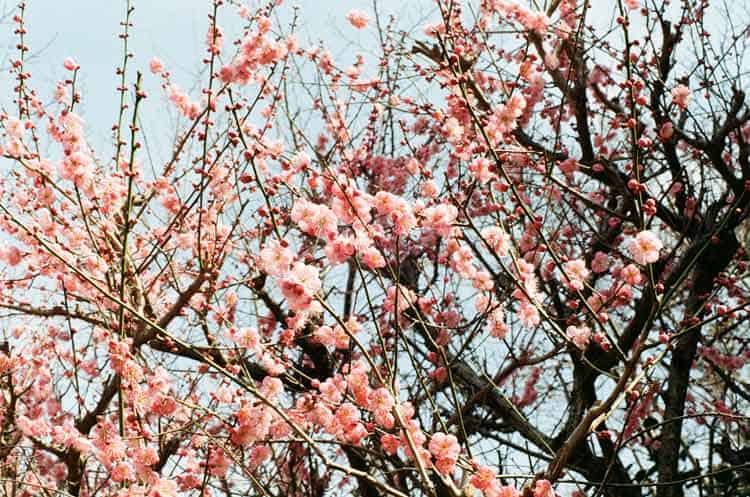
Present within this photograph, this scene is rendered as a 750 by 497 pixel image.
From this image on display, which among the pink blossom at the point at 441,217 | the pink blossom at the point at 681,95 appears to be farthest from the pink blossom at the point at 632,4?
the pink blossom at the point at 441,217

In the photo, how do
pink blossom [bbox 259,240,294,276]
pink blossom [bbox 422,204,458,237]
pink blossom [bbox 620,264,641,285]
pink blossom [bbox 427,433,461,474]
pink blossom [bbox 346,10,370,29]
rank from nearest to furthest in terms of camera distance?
pink blossom [bbox 259,240,294,276]
pink blossom [bbox 427,433,461,474]
pink blossom [bbox 422,204,458,237]
pink blossom [bbox 620,264,641,285]
pink blossom [bbox 346,10,370,29]

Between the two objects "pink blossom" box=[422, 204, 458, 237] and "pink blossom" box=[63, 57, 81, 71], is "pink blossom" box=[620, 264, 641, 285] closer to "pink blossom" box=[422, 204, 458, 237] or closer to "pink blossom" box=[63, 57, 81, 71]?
"pink blossom" box=[422, 204, 458, 237]

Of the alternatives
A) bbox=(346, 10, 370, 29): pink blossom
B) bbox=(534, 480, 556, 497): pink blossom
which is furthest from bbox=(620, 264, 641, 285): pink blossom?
bbox=(346, 10, 370, 29): pink blossom

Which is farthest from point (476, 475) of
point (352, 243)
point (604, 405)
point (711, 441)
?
point (711, 441)

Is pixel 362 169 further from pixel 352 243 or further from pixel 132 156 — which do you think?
pixel 352 243

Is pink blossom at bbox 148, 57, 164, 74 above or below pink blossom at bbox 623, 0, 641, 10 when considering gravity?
below

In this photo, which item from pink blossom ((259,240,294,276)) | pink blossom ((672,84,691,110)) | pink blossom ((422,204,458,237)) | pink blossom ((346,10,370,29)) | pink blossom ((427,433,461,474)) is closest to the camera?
pink blossom ((259,240,294,276))

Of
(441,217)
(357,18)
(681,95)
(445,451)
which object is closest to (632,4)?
(681,95)

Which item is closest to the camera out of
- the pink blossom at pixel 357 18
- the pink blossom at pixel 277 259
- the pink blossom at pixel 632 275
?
the pink blossom at pixel 277 259

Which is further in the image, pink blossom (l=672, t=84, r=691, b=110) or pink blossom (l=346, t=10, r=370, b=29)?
pink blossom (l=346, t=10, r=370, b=29)

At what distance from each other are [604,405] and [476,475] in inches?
21.7

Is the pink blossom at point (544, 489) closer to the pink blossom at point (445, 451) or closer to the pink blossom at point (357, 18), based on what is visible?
the pink blossom at point (445, 451)

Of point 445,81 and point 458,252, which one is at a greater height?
point 445,81

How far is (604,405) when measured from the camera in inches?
114
